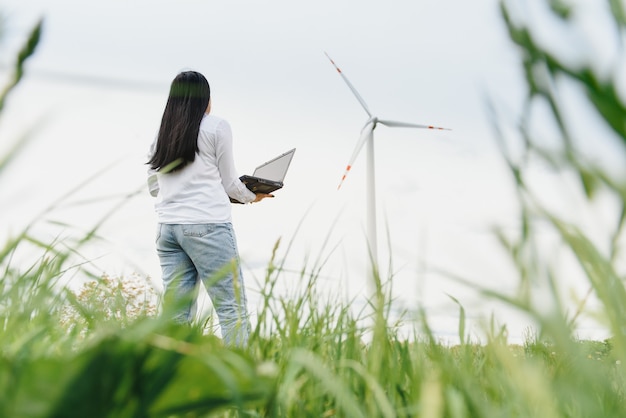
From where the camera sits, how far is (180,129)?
14.6ft

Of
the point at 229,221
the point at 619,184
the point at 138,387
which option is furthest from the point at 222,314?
the point at 619,184

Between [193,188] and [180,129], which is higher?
[180,129]

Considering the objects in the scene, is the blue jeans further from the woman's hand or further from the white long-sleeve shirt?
the woman's hand

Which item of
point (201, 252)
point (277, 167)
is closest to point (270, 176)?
point (277, 167)

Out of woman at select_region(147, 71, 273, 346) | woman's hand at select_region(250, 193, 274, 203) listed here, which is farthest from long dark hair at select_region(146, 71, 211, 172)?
woman's hand at select_region(250, 193, 274, 203)

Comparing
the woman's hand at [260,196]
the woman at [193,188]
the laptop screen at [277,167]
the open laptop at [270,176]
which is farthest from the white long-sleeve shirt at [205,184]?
the laptop screen at [277,167]

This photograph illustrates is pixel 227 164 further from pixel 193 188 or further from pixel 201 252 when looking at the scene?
pixel 201 252

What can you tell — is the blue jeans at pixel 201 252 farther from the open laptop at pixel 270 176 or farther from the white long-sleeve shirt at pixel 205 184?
the open laptop at pixel 270 176

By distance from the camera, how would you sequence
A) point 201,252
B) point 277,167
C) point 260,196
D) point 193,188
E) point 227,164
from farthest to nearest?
point 277,167, point 260,196, point 227,164, point 193,188, point 201,252

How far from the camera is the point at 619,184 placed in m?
0.57

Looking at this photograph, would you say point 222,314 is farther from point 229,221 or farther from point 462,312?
point 462,312

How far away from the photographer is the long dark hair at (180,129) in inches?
175

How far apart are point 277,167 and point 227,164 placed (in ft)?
3.33

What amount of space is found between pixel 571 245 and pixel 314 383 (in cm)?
67
